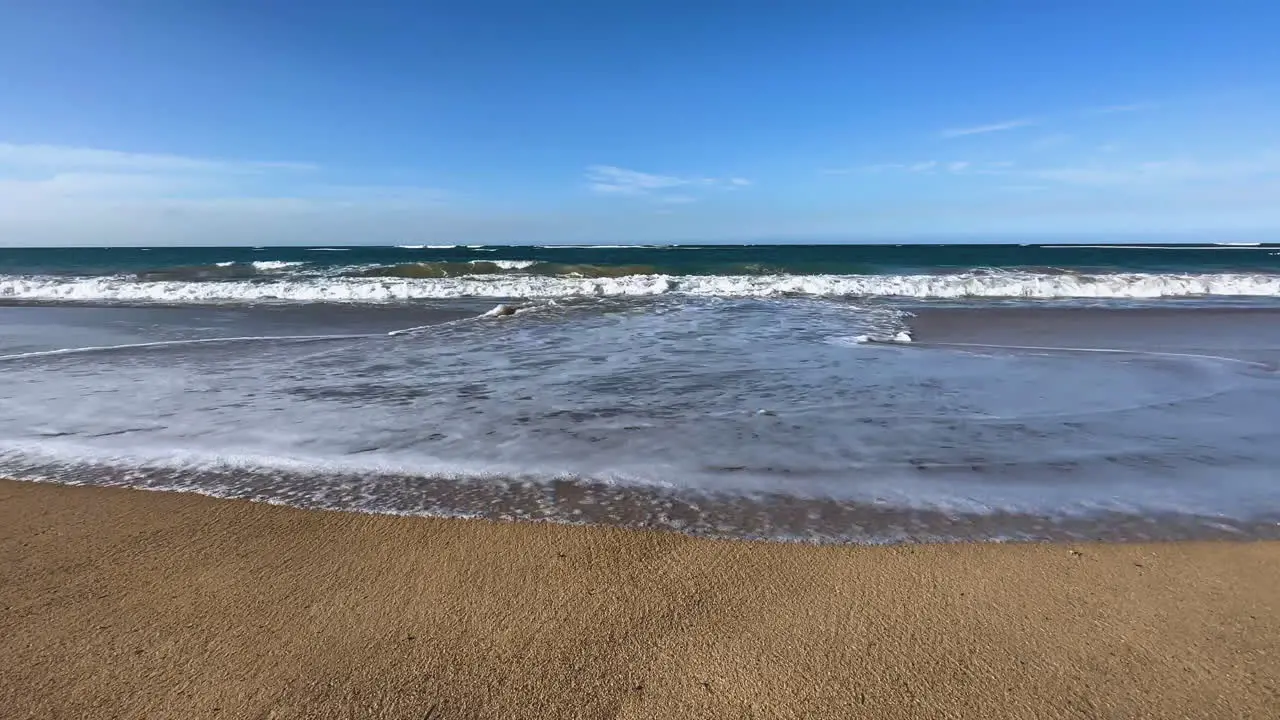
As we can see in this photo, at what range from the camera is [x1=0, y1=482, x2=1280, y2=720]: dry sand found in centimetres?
213

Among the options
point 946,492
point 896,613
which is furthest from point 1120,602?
point 946,492

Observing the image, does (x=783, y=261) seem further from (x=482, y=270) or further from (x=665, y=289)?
(x=665, y=289)

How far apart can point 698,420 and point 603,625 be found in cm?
305

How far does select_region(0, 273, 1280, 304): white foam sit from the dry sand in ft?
52.3

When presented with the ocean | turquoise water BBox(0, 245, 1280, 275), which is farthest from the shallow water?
turquoise water BBox(0, 245, 1280, 275)

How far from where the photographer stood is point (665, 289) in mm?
20422

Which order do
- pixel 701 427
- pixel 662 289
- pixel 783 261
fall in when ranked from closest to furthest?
pixel 701 427
pixel 662 289
pixel 783 261

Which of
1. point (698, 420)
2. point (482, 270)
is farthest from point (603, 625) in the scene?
point (482, 270)

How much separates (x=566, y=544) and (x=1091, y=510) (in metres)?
2.80

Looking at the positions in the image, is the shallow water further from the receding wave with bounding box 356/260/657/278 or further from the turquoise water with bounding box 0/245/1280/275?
the turquoise water with bounding box 0/245/1280/275

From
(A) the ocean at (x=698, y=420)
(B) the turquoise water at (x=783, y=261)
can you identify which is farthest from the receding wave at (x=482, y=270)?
(A) the ocean at (x=698, y=420)

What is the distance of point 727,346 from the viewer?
9344 mm

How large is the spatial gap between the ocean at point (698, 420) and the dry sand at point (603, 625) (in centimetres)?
38

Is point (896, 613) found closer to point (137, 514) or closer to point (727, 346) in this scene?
point (137, 514)
